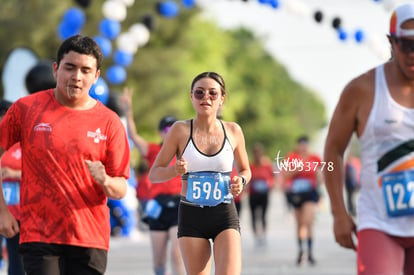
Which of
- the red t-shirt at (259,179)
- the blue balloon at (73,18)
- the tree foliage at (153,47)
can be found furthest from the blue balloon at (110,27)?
the red t-shirt at (259,179)

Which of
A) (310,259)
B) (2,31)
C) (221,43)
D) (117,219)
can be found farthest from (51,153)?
(221,43)

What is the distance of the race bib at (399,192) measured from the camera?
200 inches

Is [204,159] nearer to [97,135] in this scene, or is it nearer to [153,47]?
[97,135]

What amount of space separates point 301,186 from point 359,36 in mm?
3939

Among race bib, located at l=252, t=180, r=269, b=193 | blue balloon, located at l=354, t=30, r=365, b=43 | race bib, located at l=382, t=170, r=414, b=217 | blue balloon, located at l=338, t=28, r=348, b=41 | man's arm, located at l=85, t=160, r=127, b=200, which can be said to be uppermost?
blue balloon, located at l=354, t=30, r=365, b=43

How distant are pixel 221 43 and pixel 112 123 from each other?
57.9 m

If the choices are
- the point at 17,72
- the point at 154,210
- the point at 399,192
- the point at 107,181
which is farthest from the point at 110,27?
the point at 399,192

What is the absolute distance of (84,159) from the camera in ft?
18.6

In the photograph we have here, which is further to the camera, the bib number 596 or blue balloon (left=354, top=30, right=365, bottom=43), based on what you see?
blue balloon (left=354, top=30, right=365, bottom=43)

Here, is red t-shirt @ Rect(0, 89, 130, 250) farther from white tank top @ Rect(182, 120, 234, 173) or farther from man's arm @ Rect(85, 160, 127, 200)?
white tank top @ Rect(182, 120, 234, 173)

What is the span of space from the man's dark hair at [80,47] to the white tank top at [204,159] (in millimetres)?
1368

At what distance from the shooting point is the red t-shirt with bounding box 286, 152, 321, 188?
15555 mm

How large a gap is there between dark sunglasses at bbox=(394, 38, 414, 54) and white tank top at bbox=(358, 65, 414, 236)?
16 cm

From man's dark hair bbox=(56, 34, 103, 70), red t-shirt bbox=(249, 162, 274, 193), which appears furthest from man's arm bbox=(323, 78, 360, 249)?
red t-shirt bbox=(249, 162, 274, 193)
